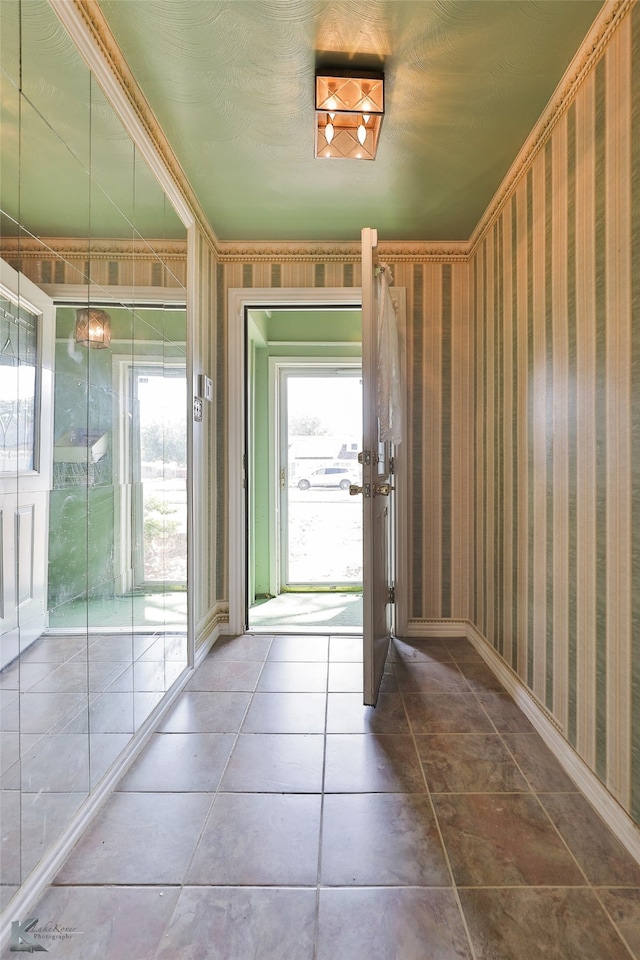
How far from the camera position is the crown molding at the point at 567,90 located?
4.19ft

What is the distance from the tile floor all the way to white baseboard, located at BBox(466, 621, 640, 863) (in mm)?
32

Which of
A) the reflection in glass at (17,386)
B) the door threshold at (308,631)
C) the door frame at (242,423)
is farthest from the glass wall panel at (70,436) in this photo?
the door threshold at (308,631)

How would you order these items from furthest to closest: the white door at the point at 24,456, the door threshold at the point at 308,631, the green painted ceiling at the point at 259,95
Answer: the door threshold at the point at 308,631 → the green painted ceiling at the point at 259,95 → the white door at the point at 24,456

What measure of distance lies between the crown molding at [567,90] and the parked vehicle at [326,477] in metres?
2.21

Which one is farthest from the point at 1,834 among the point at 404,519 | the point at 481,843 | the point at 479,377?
the point at 479,377


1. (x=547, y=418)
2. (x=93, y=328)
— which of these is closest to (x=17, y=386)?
(x=93, y=328)

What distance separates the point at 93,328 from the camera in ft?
4.44

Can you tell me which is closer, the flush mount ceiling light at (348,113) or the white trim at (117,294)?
the white trim at (117,294)

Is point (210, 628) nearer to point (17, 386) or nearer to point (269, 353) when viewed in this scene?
point (17, 386)

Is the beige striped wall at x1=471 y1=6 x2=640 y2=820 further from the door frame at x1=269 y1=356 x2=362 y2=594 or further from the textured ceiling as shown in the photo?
the door frame at x1=269 y1=356 x2=362 y2=594

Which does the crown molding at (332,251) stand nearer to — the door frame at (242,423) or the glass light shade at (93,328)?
the door frame at (242,423)

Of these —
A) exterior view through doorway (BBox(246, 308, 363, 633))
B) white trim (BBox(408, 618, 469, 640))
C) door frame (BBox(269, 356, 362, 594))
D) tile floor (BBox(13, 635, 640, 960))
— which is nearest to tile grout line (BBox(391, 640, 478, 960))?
tile floor (BBox(13, 635, 640, 960))

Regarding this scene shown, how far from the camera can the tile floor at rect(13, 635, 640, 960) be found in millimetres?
997

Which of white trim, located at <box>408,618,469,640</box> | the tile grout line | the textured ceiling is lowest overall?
the tile grout line
